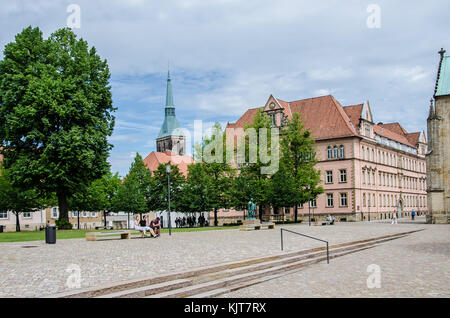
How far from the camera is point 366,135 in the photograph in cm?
7206

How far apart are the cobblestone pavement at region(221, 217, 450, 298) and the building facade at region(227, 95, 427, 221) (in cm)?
4665

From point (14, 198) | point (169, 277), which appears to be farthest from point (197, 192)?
point (169, 277)

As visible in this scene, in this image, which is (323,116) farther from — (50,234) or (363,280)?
(363,280)

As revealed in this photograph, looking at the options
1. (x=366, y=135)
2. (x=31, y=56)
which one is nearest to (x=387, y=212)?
(x=366, y=135)

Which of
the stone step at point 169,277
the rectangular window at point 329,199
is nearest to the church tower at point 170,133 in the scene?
the rectangular window at point 329,199

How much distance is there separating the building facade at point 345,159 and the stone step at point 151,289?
169ft

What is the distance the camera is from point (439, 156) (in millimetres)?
50375

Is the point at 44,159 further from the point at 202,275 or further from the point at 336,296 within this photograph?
the point at 336,296

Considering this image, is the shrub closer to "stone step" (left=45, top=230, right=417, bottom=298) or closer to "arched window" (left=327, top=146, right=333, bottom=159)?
"stone step" (left=45, top=230, right=417, bottom=298)

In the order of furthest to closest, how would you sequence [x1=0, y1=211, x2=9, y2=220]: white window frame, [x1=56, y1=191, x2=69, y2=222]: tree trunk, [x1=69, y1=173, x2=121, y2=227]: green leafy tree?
[x1=0, y1=211, x2=9, y2=220]: white window frame < [x1=69, y1=173, x2=121, y2=227]: green leafy tree < [x1=56, y1=191, x2=69, y2=222]: tree trunk

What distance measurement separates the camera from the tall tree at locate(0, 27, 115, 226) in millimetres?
33531

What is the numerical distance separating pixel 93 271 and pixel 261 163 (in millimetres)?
39791

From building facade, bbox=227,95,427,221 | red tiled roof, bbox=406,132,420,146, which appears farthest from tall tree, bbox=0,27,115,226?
red tiled roof, bbox=406,132,420,146

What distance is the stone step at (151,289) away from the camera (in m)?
9.52
